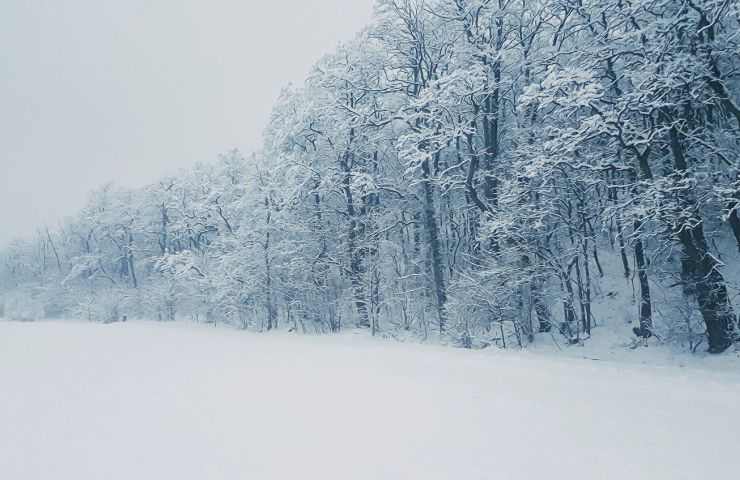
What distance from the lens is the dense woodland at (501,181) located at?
1048cm

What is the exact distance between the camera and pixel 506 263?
14008mm

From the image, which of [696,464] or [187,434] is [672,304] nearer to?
[696,464]

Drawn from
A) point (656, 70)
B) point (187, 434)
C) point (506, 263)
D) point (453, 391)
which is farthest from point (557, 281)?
point (187, 434)

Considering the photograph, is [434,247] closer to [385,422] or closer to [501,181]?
[501,181]

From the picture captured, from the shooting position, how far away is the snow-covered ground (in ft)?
16.1

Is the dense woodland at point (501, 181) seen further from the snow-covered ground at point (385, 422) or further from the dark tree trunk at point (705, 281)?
the snow-covered ground at point (385, 422)

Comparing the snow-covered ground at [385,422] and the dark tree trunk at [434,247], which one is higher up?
the dark tree trunk at [434,247]

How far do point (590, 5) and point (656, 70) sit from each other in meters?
3.11

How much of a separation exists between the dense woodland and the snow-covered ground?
376 cm

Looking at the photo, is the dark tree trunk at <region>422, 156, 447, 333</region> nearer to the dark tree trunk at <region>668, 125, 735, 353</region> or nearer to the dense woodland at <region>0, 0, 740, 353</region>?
the dense woodland at <region>0, 0, 740, 353</region>

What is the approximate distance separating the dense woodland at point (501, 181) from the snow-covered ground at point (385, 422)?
12.3ft

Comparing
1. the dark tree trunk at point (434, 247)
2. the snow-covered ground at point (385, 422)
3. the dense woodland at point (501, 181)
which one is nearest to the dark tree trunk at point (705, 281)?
the dense woodland at point (501, 181)

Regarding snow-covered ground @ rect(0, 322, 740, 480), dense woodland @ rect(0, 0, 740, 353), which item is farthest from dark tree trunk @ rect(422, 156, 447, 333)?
snow-covered ground @ rect(0, 322, 740, 480)

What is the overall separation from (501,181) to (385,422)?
1211cm
